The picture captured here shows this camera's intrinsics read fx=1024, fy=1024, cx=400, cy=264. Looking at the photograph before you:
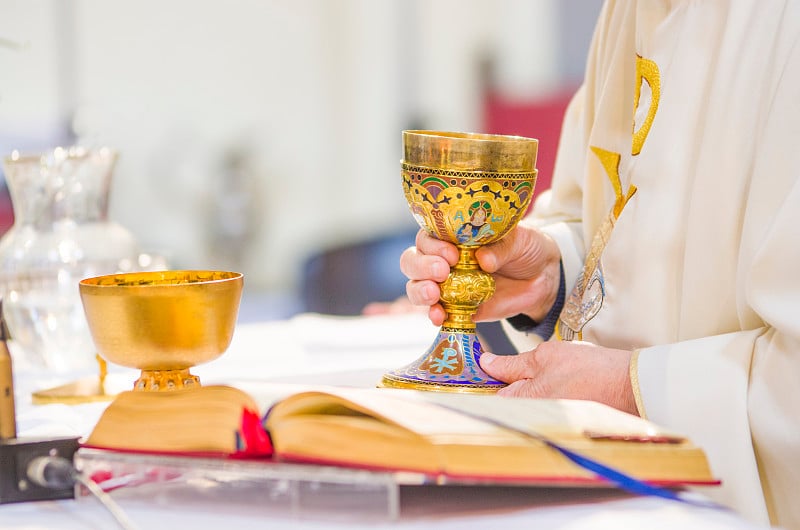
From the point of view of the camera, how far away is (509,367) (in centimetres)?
97

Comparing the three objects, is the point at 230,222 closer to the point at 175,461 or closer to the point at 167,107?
the point at 167,107

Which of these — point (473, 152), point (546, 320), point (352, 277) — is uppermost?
point (473, 152)

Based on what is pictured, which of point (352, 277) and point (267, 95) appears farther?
point (267, 95)

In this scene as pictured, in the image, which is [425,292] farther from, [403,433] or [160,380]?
[403,433]

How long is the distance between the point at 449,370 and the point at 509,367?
0.06m

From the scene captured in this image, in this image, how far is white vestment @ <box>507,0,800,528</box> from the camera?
87cm

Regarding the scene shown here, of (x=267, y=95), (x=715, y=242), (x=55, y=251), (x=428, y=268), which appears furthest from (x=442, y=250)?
(x=267, y=95)

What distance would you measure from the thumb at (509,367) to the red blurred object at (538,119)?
323cm

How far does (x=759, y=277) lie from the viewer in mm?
883

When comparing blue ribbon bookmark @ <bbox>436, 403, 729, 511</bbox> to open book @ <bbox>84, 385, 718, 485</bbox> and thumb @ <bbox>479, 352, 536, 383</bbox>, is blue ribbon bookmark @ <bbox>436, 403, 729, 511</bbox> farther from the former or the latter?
thumb @ <bbox>479, 352, 536, 383</bbox>

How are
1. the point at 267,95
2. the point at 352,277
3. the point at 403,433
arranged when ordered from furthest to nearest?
the point at 267,95, the point at 352,277, the point at 403,433

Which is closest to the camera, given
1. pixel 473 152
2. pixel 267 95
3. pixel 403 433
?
pixel 403 433

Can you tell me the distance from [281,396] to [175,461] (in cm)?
9

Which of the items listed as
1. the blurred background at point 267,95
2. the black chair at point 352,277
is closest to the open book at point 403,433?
the black chair at point 352,277
